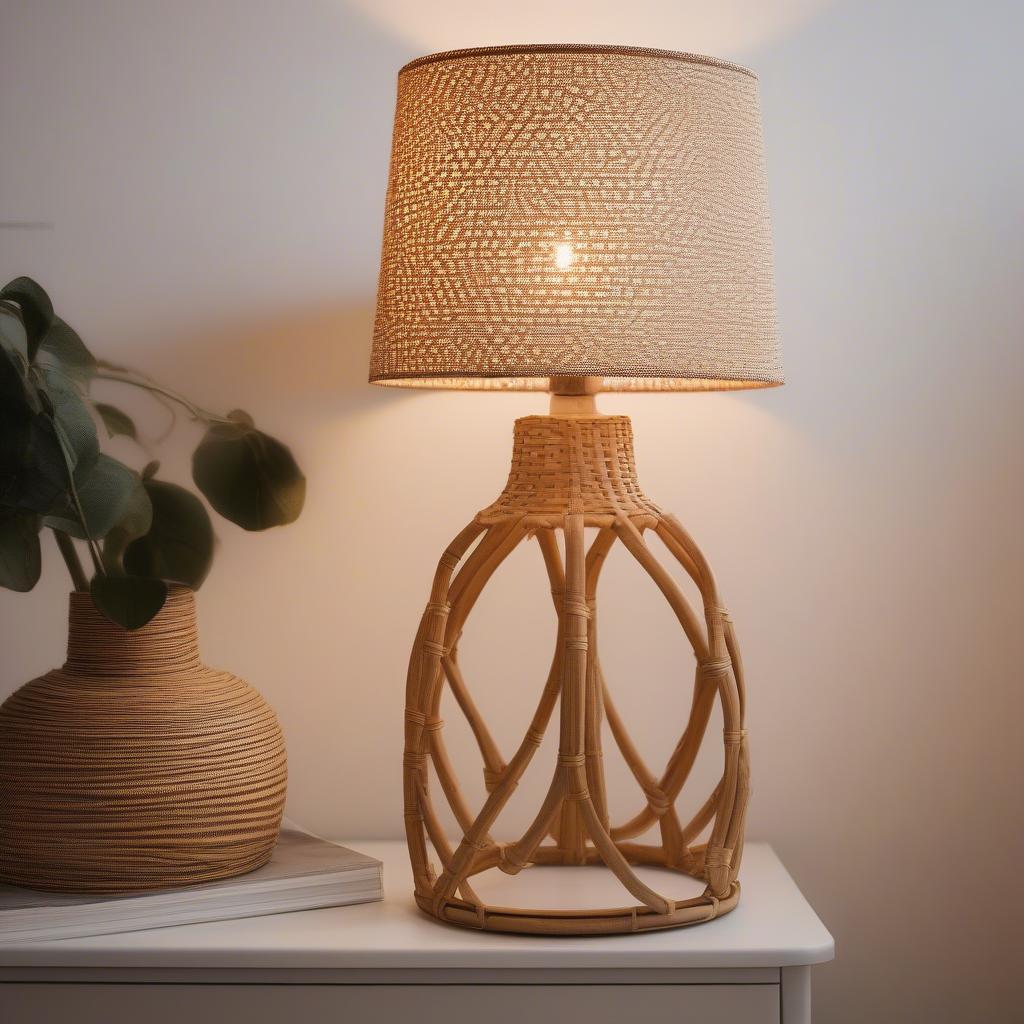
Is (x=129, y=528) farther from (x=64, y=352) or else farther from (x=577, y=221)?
(x=577, y=221)

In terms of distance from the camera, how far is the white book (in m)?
1.02

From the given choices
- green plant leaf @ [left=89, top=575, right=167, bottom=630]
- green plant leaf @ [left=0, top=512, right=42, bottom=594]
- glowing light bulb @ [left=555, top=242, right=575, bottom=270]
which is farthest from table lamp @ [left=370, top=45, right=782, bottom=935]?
green plant leaf @ [left=0, top=512, right=42, bottom=594]

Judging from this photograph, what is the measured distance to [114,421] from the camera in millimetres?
1367

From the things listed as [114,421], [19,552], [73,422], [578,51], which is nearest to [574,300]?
[578,51]

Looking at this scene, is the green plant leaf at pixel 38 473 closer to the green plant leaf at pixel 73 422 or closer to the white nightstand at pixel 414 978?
the green plant leaf at pixel 73 422

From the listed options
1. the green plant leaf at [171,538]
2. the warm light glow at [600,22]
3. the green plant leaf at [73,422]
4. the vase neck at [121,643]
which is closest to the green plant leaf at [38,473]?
the green plant leaf at [73,422]

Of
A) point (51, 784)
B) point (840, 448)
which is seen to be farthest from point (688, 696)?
point (51, 784)

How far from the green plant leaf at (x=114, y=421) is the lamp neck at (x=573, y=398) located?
525 millimetres

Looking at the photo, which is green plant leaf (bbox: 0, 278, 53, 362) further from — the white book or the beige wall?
the white book

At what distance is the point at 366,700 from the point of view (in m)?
1.41

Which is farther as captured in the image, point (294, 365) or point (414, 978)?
point (294, 365)

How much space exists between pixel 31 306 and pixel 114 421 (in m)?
0.34

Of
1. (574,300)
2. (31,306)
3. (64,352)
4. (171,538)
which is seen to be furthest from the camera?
(171,538)

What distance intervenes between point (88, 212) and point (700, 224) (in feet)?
2.52
